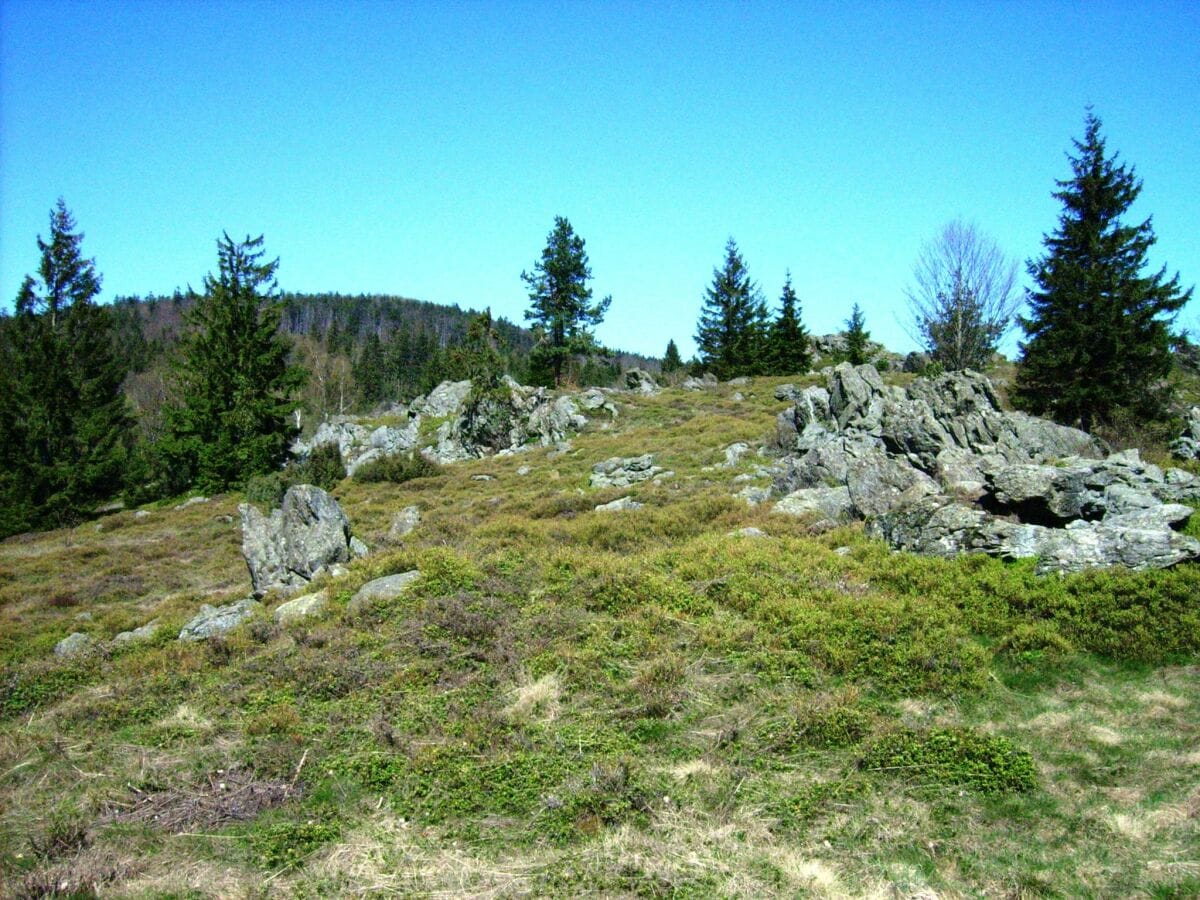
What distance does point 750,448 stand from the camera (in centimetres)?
2841

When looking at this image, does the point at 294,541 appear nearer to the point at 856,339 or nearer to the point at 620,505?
the point at 620,505

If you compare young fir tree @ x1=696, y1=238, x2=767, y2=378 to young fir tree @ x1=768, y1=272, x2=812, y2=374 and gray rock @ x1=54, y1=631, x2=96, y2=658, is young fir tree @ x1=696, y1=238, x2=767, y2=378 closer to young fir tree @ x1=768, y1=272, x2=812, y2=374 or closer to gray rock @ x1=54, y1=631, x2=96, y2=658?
young fir tree @ x1=768, y1=272, x2=812, y2=374

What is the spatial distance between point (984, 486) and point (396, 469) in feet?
85.6

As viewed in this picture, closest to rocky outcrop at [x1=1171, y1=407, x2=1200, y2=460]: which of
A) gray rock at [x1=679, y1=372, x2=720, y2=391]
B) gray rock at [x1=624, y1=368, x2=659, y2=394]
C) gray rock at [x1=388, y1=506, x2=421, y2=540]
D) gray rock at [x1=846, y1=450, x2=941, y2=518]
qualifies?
gray rock at [x1=846, y1=450, x2=941, y2=518]

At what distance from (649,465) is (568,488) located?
3507 millimetres

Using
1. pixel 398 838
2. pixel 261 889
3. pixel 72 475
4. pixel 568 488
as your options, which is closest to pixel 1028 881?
pixel 398 838

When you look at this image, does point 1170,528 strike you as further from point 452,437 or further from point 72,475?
point 72,475

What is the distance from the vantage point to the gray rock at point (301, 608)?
12.8 meters

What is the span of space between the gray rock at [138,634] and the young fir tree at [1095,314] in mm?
30620

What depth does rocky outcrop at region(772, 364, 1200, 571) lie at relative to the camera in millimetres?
11648

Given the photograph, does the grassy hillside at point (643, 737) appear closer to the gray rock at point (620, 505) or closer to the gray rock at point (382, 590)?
the gray rock at point (382, 590)

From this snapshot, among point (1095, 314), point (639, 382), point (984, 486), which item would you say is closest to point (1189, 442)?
point (1095, 314)

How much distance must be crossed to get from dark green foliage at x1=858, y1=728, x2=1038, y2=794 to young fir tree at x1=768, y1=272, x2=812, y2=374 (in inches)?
2139

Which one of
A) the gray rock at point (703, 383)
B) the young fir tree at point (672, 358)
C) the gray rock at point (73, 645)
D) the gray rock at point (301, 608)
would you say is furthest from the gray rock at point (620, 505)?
the young fir tree at point (672, 358)
